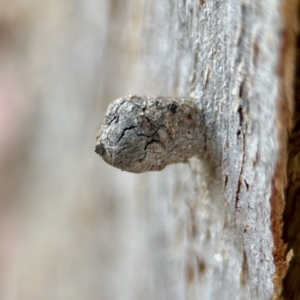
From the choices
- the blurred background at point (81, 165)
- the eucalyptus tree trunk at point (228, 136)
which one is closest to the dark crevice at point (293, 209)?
the eucalyptus tree trunk at point (228, 136)

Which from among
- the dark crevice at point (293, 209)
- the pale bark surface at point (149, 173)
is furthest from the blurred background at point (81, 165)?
the dark crevice at point (293, 209)

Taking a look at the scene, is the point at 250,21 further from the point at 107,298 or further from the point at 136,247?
the point at 107,298

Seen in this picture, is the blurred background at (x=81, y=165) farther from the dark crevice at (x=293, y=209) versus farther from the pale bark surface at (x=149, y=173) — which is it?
the dark crevice at (x=293, y=209)

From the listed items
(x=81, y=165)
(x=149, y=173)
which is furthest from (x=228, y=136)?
(x=81, y=165)

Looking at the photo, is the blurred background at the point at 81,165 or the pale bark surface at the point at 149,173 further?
the blurred background at the point at 81,165

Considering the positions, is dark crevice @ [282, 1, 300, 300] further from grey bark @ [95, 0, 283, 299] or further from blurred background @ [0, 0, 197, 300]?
blurred background @ [0, 0, 197, 300]

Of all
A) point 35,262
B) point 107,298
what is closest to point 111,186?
point 107,298
